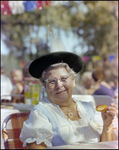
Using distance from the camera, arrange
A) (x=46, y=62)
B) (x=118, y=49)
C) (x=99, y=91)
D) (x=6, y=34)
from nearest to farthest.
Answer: (x=46, y=62)
(x=99, y=91)
(x=6, y=34)
(x=118, y=49)

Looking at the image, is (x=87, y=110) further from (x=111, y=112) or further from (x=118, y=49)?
(x=118, y=49)

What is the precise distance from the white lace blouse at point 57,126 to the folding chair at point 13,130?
9 cm

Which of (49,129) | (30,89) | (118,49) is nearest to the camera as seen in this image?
(49,129)

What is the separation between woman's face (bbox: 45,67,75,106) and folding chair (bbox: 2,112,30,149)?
0.27 meters

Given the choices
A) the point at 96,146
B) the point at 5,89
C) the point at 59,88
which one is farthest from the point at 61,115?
the point at 5,89

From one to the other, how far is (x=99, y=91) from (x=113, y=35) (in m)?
7.82

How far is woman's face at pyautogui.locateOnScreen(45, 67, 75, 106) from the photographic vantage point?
5.34ft

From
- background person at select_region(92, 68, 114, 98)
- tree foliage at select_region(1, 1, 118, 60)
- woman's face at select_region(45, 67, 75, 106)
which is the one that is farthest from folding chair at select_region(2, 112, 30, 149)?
tree foliage at select_region(1, 1, 118, 60)

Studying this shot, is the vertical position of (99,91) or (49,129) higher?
(99,91)

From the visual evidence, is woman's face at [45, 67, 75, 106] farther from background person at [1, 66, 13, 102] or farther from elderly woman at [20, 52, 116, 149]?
background person at [1, 66, 13, 102]

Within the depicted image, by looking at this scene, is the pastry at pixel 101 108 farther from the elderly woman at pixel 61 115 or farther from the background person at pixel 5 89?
the background person at pixel 5 89

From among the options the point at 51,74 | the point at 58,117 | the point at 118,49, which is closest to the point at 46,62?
the point at 51,74

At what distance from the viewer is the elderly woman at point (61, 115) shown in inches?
59.6

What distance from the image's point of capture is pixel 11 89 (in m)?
2.66
